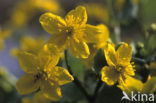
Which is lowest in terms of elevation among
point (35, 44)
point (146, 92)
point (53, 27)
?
point (35, 44)

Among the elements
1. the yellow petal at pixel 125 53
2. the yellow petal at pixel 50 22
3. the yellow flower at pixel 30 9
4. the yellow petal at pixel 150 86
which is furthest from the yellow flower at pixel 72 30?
the yellow flower at pixel 30 9

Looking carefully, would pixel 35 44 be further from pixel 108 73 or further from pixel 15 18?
pixel 108 73

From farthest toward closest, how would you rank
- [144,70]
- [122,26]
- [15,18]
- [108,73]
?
[15,18] < [122,26] < [144,70] < [108,73]

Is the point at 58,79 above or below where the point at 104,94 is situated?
above

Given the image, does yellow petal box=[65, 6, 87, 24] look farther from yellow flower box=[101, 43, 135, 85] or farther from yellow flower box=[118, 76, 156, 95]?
yellow flower box=[118, 76, 156, 95]

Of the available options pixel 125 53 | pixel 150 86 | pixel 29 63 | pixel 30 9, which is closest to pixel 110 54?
pixel 125 53

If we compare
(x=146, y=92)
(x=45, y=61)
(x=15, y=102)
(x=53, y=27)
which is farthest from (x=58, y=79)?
(x=15, y=102)

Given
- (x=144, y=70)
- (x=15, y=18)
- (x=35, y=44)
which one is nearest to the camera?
(x=144, y=70)
